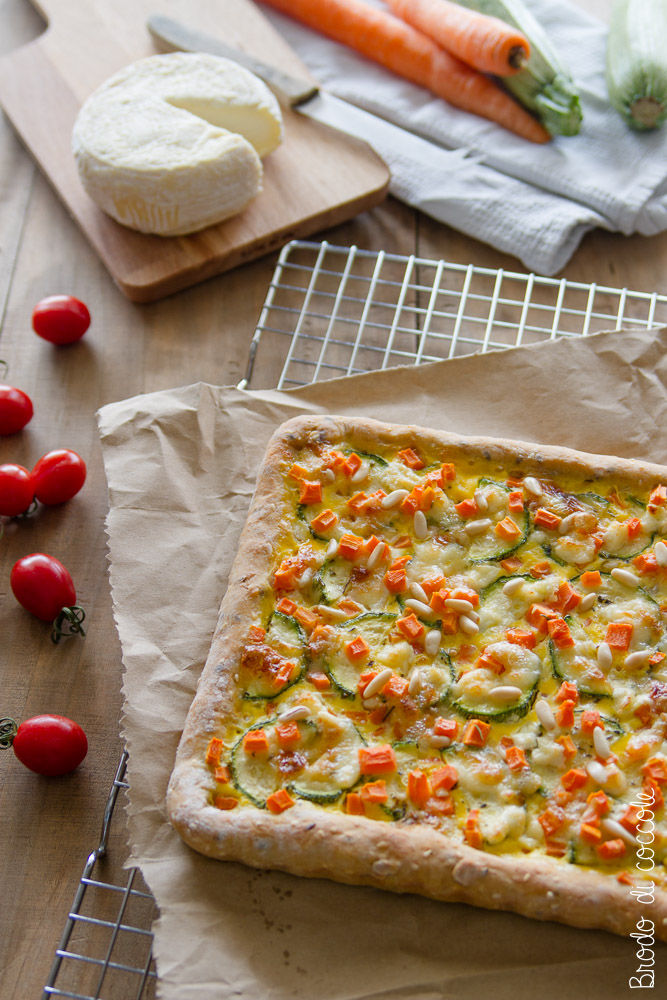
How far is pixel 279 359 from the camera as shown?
5281 mm

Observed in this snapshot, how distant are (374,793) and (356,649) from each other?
564 mm

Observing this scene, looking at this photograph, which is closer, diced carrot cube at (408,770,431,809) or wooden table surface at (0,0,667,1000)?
diced carrot cube at (408,770,431,809)

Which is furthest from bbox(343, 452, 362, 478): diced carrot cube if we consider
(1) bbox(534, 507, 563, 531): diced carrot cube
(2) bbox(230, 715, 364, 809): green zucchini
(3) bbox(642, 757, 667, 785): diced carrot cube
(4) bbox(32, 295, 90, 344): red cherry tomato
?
(4) bbox(32, 295, 90, 344): red cherry tomato

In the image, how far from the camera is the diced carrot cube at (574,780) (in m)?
3.36

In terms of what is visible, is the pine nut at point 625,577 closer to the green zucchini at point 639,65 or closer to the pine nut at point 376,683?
the pine nut at point 376,683

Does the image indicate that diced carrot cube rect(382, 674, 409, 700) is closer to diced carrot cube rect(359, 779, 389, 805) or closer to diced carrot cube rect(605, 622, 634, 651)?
diced carrot cube rect(359, 779, 389, 805)

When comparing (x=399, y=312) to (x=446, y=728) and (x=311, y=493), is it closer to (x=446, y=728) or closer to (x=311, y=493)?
(x=311, y=493)

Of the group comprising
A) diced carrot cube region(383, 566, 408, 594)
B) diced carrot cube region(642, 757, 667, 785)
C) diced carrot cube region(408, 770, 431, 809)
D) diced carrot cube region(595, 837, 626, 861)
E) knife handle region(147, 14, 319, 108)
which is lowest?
diced carrot cube region(408, 770, 431, 809)

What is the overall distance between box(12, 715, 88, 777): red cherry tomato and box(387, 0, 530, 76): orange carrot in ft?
15.7

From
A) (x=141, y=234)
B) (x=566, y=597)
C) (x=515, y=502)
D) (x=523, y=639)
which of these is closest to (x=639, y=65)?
(x=141, y=234)

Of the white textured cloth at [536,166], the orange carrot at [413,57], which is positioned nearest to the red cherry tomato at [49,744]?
the white textured cloth at [536,166]

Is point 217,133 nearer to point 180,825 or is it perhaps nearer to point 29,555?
point 29,555

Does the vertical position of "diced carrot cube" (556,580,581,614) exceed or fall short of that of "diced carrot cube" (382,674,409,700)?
it exceeds it

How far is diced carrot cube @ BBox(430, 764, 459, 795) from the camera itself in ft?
11.1
